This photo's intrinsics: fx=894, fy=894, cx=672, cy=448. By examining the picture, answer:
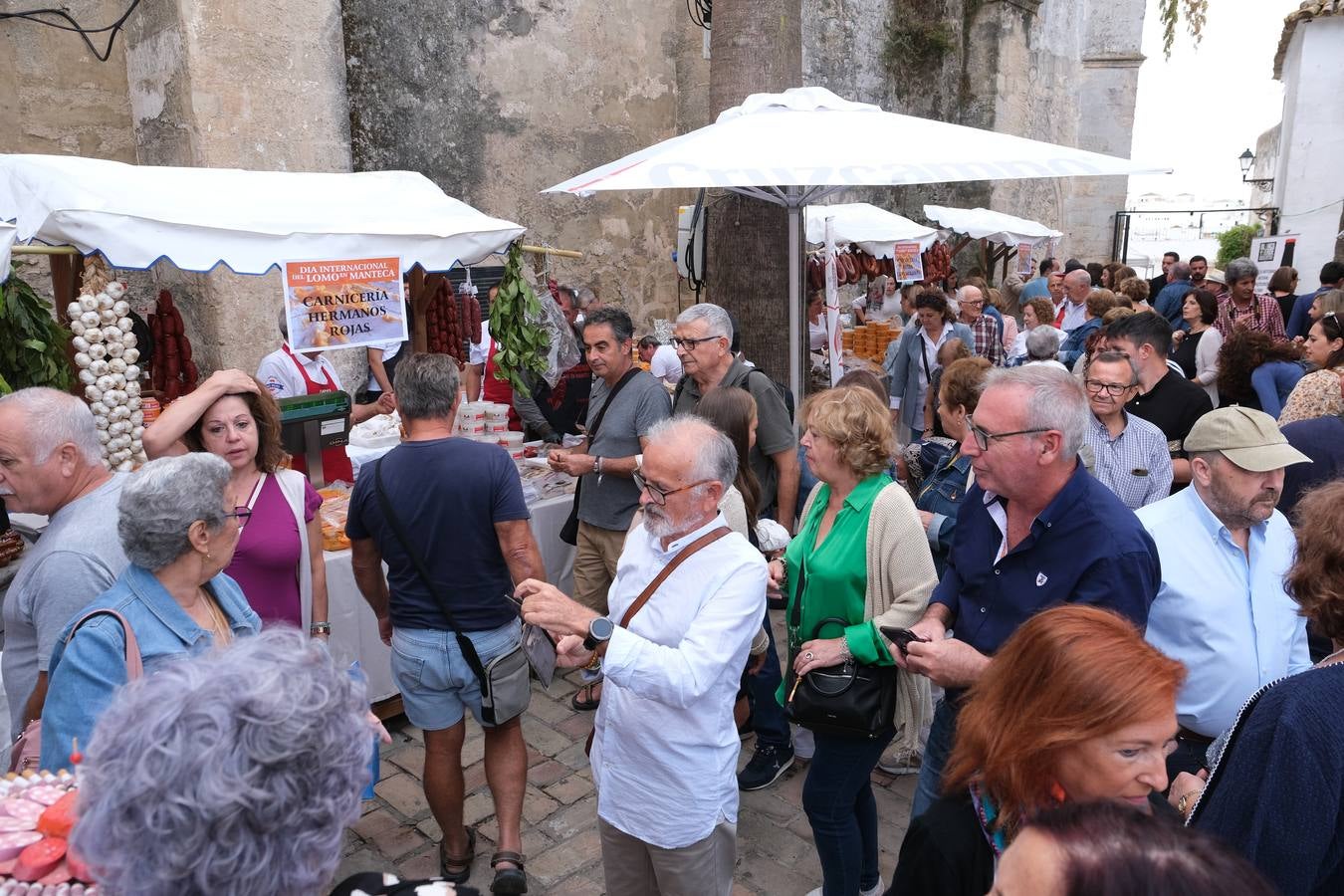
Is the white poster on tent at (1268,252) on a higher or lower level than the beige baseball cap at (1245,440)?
higher

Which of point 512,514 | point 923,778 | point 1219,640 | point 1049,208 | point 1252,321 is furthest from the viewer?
point 1049,208

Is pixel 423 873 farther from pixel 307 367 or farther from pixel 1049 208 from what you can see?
pixel 1049 208

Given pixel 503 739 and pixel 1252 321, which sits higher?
pixel 1252 321

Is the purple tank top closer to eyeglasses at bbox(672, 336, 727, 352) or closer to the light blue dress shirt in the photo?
eyeglasses at bbox(672, 336, 727, 352)

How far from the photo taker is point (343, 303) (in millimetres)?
4516

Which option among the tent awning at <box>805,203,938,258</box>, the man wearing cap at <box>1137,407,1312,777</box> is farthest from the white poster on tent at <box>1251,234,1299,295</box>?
the man wearing cap at <box>1137,407,1312,777</box>

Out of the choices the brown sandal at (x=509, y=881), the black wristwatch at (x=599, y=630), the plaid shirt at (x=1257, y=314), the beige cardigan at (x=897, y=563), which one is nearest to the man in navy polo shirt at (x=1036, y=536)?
the beige cardigan at (x=897, y=563)

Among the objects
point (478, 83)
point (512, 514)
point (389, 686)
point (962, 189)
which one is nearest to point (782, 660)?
point (389, 686)

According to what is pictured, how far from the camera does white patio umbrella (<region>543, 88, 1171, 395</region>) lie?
465 centimetres

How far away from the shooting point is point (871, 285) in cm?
1469

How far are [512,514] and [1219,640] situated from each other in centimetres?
237

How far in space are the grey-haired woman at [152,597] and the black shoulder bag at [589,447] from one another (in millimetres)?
2469

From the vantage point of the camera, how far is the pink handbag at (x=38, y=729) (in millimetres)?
2232

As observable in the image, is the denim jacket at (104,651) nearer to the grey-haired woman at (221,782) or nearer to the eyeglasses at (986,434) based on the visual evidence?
the grey-haired woman at (221,782)
